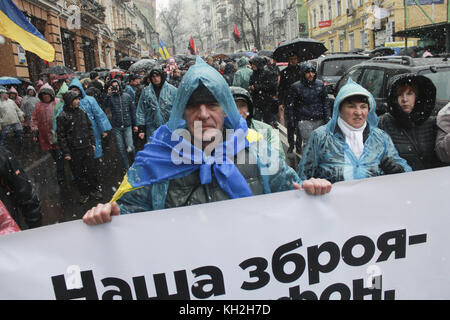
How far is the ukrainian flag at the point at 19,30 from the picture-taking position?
10.5ft

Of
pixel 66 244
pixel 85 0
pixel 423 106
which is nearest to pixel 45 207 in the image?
pixel 66 244

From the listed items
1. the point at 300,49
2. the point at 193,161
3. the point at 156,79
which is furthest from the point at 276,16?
the point at 193,161

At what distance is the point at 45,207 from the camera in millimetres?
5902

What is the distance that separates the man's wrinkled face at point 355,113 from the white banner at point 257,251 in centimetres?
87

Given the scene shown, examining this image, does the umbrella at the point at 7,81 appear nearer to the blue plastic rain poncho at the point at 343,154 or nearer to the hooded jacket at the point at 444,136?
the blue plastic rain poncho at the point at 343,154

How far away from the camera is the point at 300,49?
401 inches

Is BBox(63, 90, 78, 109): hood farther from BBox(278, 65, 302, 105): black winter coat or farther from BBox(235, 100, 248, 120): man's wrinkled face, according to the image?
BBox(278, 65, 302, 105): black winter coat

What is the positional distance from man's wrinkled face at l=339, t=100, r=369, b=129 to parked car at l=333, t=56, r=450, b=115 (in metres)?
2.26

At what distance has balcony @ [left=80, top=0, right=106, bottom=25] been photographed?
2763cm

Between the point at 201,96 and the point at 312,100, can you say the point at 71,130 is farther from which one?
the point at 201,96

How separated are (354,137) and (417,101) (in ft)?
3.11

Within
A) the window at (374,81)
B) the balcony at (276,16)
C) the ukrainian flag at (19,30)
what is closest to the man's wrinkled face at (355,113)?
the ukrainian flag at (19,30)

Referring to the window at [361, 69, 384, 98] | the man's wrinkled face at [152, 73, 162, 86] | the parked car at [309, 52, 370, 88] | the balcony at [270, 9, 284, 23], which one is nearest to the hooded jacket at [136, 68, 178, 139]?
the man's wrinkled face at [152, 73, 162, 86]

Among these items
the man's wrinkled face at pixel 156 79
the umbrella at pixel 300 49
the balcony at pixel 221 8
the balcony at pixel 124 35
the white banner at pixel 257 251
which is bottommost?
the white banner at pixel 257 251
